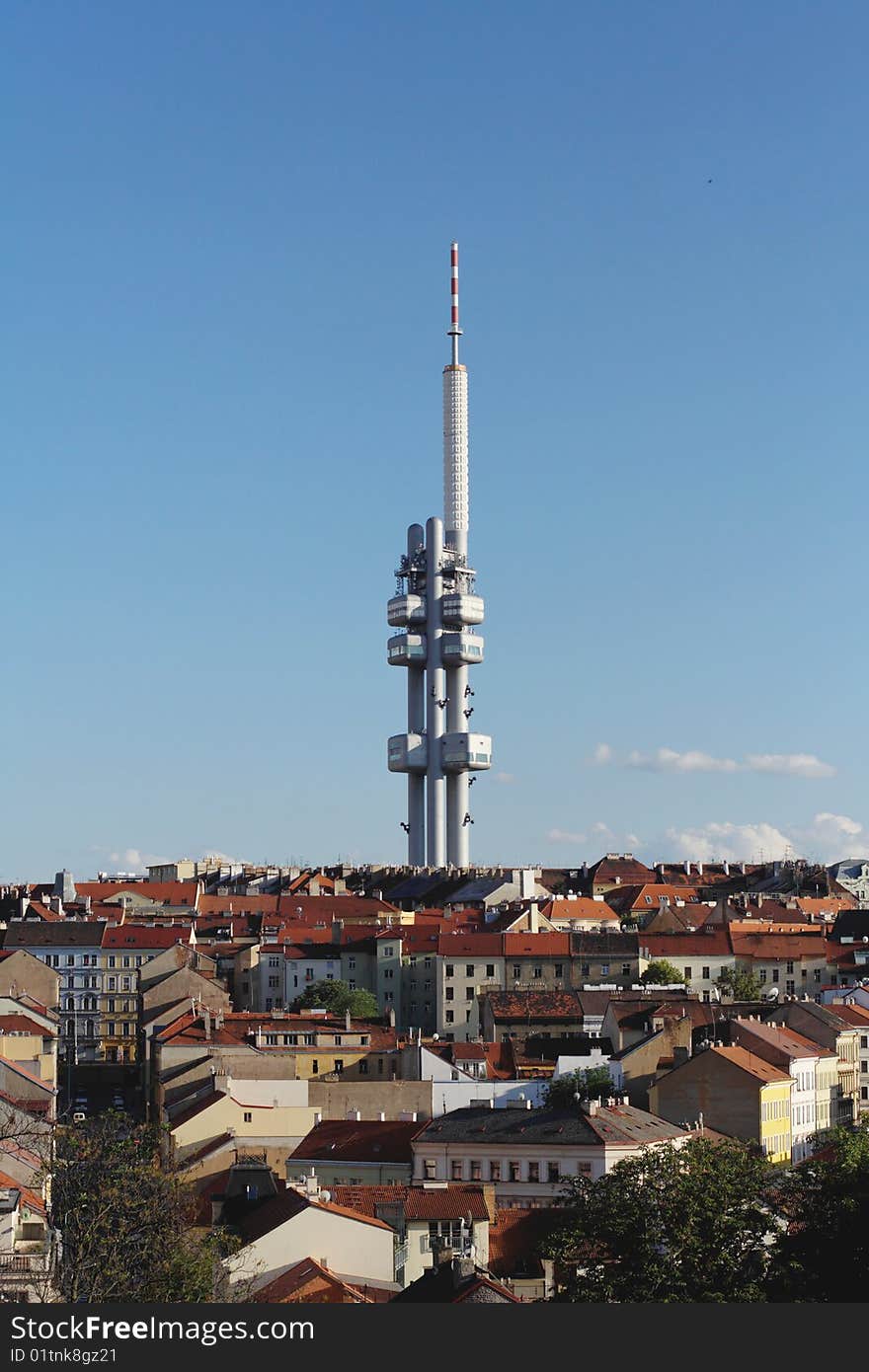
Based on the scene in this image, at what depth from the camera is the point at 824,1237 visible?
45.8 meters

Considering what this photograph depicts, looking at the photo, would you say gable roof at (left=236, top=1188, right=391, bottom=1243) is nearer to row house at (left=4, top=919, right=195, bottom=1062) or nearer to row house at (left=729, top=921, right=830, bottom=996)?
row house at (left=4, top=919, right=195, bottom=1062)

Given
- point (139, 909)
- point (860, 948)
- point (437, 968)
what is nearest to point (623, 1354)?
point (437, 968)

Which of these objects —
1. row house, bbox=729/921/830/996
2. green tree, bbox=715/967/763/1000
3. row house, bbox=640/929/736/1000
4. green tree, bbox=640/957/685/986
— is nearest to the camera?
green tree, bbox=715/967/763/1000

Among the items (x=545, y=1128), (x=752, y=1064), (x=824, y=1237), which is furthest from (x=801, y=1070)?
Answer: (x=824, y=1237)

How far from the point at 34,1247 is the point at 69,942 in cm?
8174

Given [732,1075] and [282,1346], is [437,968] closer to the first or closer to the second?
[732,1075]

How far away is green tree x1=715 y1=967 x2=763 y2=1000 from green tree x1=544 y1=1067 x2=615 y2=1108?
34628 millimetres

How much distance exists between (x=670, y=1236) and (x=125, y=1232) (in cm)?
952

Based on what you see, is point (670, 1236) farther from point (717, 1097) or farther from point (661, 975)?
point (661, 975)

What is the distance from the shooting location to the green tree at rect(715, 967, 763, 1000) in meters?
115

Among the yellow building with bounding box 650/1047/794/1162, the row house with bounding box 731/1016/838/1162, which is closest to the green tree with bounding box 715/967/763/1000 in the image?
the row house with bounding box 731/1016/838/1162

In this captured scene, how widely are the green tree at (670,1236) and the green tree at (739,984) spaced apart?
2551 inches

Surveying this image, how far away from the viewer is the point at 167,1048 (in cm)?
8419

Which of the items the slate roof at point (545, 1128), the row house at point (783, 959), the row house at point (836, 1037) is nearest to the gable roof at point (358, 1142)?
the slate roof at point (545, 1128)
